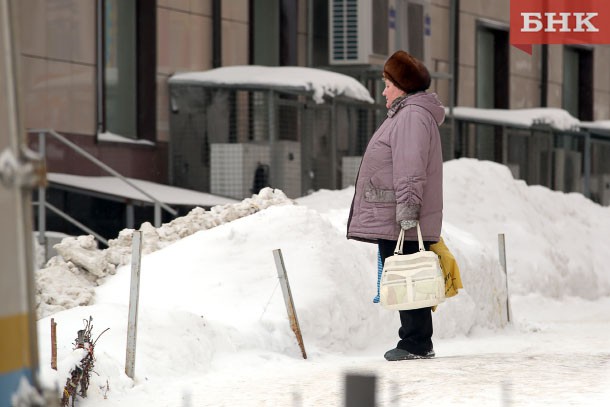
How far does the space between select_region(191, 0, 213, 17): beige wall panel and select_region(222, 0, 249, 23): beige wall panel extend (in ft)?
1.25

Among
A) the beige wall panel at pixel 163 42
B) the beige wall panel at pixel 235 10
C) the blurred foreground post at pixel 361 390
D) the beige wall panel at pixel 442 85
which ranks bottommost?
the blurred foreground post at pixel 361 390

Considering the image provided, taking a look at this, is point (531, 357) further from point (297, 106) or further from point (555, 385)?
point (297, 106)

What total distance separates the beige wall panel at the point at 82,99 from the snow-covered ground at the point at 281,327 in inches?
255

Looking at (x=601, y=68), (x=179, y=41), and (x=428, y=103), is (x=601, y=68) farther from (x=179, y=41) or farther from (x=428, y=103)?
(x=428, y=103)

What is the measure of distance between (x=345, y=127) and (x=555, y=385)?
16154mm

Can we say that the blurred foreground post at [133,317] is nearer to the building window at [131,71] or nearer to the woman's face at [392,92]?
the woman's face at [392,92]

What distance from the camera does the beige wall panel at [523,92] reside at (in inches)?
1254

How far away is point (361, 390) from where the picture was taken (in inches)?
95.4

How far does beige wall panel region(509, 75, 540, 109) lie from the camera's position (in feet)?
105

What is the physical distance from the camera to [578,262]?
1845cm

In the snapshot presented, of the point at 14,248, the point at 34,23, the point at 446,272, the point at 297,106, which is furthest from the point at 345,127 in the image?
the point at 14,248

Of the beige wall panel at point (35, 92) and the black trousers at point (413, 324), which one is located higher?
the beige wall panel at point (35, 92)

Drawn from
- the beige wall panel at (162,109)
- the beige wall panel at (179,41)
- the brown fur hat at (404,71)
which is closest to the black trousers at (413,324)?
the brown fur hat at (404,71)

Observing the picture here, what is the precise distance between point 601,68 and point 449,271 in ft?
97.1
